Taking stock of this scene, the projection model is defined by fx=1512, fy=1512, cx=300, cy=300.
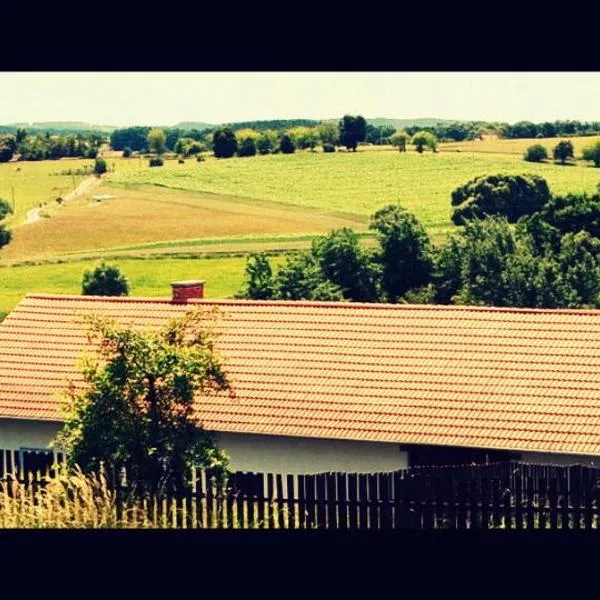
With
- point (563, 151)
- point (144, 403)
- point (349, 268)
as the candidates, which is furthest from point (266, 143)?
point (144, 403)

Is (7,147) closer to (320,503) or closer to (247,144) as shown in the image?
(247,144)

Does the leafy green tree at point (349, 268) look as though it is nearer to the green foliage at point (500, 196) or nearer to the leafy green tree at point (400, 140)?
the green foliage at point (500, 196)

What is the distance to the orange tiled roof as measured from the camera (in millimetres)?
14383

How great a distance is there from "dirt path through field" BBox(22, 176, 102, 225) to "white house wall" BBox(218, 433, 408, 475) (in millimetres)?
34007

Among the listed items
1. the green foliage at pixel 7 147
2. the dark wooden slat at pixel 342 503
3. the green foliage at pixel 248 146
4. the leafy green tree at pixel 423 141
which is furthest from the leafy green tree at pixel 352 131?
the dark wooden slat at pixel 342 503

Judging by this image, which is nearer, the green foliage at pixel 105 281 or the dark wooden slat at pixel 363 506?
the dark wooden slat at pixel 363 506

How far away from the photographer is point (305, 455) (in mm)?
14625

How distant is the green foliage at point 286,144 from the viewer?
182ft

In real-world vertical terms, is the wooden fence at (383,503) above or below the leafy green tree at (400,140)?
below

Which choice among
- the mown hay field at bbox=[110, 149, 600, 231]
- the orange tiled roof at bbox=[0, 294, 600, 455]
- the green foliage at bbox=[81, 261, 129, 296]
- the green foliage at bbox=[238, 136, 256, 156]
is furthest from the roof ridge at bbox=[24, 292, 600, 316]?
the green foliage at bbox=[238, 136, 256, 156]

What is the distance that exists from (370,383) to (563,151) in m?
42.8

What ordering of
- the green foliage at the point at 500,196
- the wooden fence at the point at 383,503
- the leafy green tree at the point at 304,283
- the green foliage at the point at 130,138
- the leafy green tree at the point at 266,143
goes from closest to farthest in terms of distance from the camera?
the wooden fence at the point at 383,503 → the leafy green tree at the point at 304,283 → the green foliage at the point at 130,138 → the green foliage at the point at 500,196 → the leafy green tree at the point at 266,143

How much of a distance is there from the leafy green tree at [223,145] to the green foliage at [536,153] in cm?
1066

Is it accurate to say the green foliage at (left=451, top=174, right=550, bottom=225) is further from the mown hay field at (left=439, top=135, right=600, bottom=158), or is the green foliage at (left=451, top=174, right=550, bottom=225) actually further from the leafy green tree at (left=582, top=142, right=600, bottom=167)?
the leafy green tree at (left=582, top=142, right=600, bottom=167)
